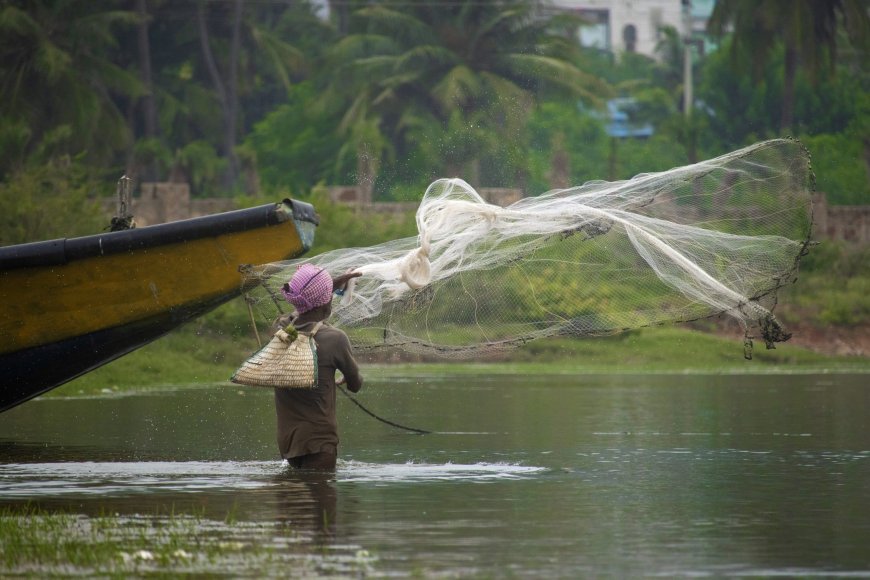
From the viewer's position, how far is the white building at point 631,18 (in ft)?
362

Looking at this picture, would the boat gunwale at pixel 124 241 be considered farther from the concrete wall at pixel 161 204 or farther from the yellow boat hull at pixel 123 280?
the concrete wall at pixel 161 204

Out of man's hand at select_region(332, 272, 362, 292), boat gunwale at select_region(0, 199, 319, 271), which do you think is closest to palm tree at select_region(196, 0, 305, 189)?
boat gunwale at select_region(0, 199, 319, 271)

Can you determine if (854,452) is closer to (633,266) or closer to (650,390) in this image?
(633,266)

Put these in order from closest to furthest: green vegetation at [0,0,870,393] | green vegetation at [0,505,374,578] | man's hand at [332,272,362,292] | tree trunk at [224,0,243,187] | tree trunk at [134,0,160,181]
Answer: green vegetation at [0,505,374,578] → man's hand at [332,272,362,292] → green vegetation at [0,0,870,393] → tree trunk at [134,0,160,181] → tree trunk at [224,0,243,187]

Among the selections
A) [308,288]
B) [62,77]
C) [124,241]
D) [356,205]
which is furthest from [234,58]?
[308,288]

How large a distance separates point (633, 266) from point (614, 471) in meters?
1.59

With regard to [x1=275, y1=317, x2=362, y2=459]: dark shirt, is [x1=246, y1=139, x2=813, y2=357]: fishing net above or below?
above

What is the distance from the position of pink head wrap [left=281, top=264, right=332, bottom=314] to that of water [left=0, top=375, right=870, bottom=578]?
4.04 feet

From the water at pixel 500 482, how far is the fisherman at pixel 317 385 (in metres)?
0.27

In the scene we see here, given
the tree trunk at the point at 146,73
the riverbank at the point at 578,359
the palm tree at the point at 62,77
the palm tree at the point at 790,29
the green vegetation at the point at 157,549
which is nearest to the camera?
the green vegetation at the point at 157,549

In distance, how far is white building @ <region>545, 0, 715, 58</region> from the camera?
362 ft

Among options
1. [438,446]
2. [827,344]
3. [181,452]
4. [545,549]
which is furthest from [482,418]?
[827,344]

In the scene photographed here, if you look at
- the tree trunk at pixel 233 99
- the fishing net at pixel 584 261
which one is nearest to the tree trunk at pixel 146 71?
the tree trunk at pixel 233 99

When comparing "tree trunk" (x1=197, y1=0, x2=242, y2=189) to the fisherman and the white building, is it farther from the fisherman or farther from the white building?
the white building
